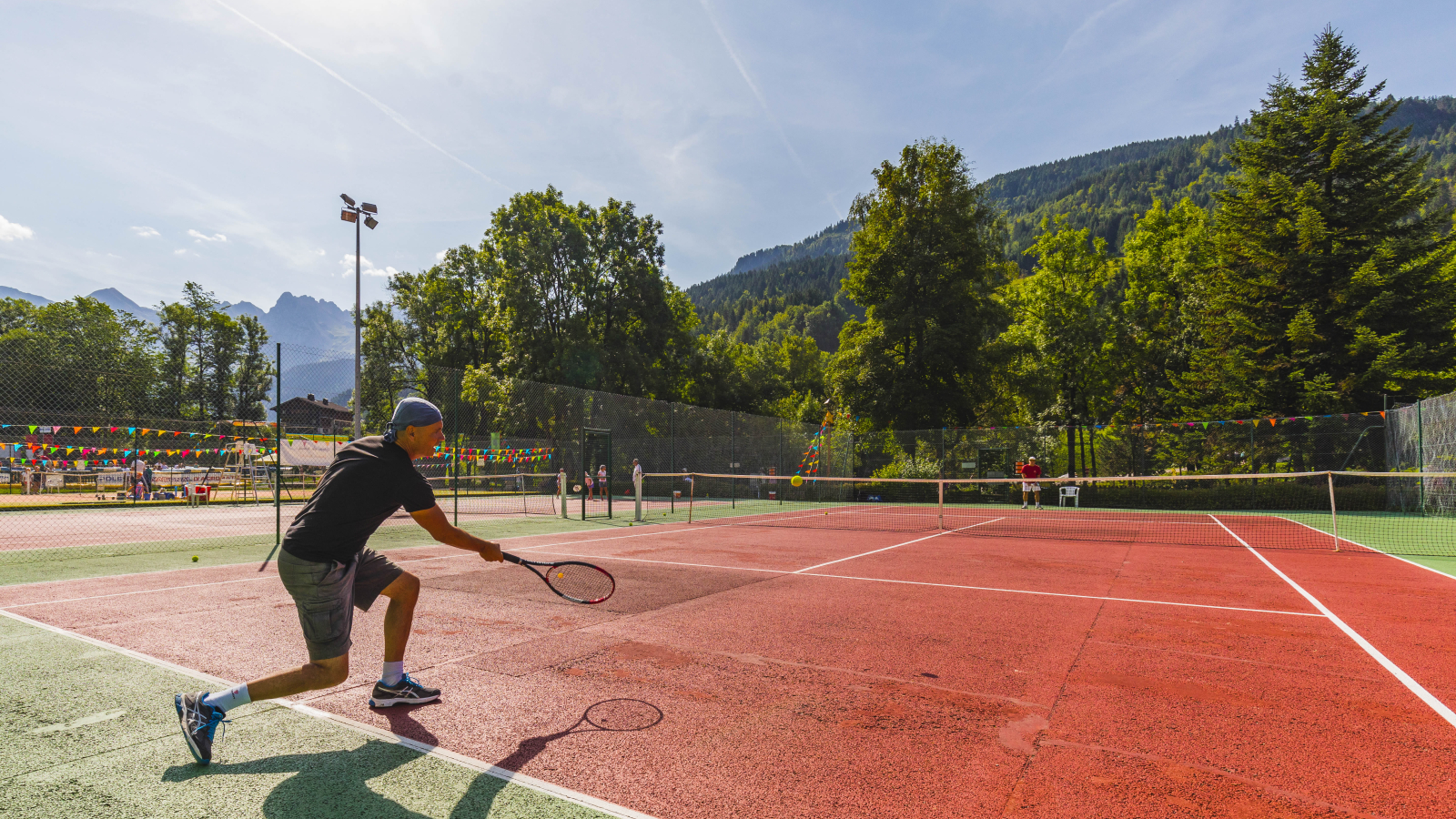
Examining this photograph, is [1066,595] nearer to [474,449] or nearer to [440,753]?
[440,753]

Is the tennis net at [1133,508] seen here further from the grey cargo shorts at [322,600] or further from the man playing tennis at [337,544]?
the grey cargo shorts at [322,600]

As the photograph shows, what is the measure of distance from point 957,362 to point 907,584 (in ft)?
89.8

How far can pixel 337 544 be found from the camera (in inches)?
132

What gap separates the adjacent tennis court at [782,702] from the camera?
115 inches

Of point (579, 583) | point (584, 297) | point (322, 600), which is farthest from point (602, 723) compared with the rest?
point (584, 297)

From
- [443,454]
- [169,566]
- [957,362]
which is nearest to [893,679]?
[169,566]

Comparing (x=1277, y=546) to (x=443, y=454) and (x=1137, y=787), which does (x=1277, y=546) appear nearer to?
(x=1137, y=787)

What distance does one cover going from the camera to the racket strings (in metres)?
4.77

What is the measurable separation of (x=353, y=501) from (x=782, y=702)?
8.64ft

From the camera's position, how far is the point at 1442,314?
955 inches

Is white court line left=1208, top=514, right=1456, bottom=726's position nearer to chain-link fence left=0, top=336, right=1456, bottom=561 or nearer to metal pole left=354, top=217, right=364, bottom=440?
chain-link fence left=0, top=336, right=1456, bottom=561

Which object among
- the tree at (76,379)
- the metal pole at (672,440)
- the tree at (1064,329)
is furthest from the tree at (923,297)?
the tree at (76,379)

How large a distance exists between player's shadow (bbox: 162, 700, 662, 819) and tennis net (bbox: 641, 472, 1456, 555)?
493 inches

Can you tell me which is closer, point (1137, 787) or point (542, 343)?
point (1137, 787)
